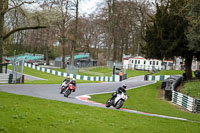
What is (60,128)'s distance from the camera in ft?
22.8

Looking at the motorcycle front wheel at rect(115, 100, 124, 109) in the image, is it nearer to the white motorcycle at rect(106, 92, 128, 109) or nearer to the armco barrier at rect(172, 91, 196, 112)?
the white motorcycle at rect(106, 92, 128, 109)

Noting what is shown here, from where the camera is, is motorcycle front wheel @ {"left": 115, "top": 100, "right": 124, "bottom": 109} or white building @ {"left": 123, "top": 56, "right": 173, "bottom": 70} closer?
motorcycle front wheel @ {"left": 115, "top": 100, "right": 124, "bottom": 109}

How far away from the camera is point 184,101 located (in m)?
19.9

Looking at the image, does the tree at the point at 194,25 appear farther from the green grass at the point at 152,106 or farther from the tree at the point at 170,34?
the green grass at the point at 152,106

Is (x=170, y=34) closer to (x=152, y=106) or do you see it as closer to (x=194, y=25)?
(x=194, y=25)

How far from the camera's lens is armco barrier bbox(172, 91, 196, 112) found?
18.4 meters

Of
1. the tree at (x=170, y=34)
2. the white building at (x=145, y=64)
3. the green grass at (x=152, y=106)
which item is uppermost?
the tree at (x=170, y=34)

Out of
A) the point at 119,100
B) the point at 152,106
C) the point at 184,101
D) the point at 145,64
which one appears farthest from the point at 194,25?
the point at 145,64

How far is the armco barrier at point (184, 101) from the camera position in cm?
1839

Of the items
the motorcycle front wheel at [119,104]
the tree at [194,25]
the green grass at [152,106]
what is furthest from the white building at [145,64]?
the motorcycle front wheel at [119,104]

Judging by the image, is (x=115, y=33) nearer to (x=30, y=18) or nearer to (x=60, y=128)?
(x=30, y=18)

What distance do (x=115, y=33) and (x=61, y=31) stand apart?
43.5 ft

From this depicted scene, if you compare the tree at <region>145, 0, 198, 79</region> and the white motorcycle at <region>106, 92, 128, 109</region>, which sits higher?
the tree at <region>145, 0, 198, 79</region>

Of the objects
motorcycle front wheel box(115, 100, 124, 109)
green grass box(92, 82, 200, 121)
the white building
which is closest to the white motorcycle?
motorcycle front wheel box(115, 100, 124, 109)
